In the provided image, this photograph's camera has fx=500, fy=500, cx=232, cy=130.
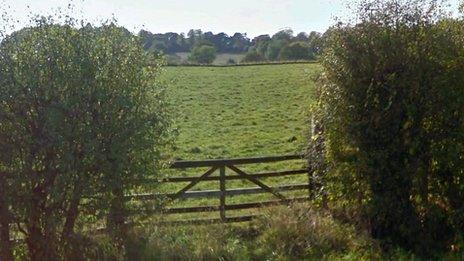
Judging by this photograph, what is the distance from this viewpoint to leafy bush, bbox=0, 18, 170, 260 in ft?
20.2

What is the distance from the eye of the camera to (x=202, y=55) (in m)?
50.8

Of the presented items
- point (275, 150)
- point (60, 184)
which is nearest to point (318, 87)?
point (60, 184)

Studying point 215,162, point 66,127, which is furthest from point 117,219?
point 215,162

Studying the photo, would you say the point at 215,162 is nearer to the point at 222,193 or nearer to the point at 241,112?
the point at 222,193

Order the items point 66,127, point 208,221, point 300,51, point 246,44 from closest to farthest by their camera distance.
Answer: point 66,127 → point 208,221 → point 300,51 → point 246,44

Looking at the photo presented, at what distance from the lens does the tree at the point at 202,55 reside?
4931cm

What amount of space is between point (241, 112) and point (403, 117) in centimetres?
1880

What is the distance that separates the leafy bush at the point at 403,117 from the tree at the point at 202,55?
41.9 meters

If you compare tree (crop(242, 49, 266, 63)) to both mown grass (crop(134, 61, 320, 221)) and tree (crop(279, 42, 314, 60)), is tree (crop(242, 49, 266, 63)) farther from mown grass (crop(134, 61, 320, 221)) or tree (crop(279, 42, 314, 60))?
tree (crop(279, 42, 314, 60))

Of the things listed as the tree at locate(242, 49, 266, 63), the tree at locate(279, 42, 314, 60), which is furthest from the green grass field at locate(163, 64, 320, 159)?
the tree at locate(242, 49, 266, 63)

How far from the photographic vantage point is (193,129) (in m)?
21.4

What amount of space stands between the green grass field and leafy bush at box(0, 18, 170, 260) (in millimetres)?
1088

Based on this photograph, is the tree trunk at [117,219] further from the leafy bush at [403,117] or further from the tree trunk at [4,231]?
the leafy bush at [403,117]

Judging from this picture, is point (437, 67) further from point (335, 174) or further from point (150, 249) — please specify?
point (150, 249)
